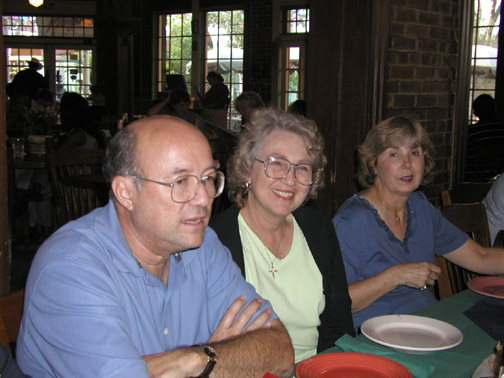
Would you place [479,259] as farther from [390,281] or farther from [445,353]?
[445,353]

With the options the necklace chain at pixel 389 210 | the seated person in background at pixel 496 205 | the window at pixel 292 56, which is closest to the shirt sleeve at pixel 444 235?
the necklace chain at pixel 389 210

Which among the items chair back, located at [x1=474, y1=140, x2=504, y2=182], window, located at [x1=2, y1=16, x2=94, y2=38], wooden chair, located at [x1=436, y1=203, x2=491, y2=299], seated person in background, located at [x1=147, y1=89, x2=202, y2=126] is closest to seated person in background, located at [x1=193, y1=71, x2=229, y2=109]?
seated person in background, located at [x1=147, y1=89, x2=202, y2=126]

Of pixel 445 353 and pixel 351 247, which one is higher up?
pixel 351 247

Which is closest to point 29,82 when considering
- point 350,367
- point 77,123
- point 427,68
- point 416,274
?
point 77,123

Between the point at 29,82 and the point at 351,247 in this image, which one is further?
the point at 29,82

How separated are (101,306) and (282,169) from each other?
94cm

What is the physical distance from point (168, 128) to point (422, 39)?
2932 mm

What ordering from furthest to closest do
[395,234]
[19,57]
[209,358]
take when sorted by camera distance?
[19,57] → [395,234] → [209,358]

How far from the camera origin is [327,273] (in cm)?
211

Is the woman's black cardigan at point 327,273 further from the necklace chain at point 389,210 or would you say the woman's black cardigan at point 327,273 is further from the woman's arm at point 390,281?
the necklace chain at point 389,210

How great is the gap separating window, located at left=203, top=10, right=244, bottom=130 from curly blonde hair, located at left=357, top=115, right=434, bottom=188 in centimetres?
984

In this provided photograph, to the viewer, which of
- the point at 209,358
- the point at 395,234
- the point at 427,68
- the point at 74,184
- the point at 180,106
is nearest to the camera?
the point at 209,358

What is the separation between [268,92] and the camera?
11523mm

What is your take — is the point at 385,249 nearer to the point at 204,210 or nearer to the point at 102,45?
the point at 204,210
